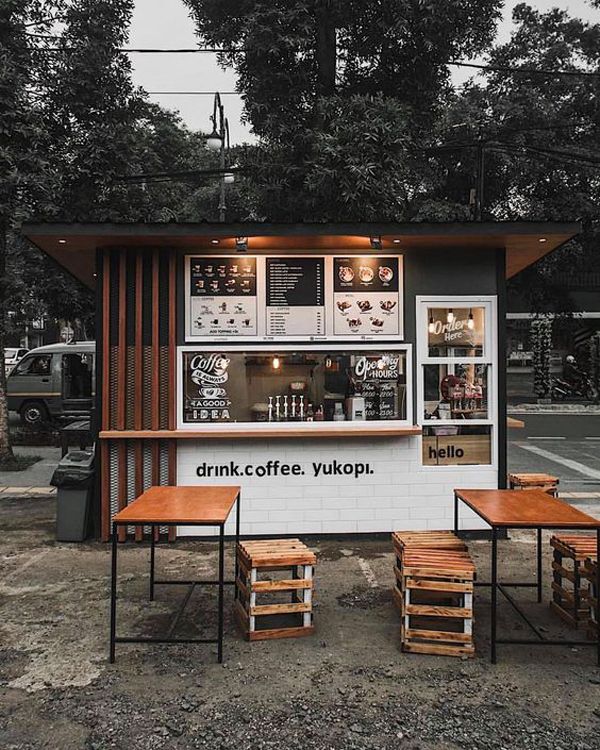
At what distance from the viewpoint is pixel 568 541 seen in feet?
15.1

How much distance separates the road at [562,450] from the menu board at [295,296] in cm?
503

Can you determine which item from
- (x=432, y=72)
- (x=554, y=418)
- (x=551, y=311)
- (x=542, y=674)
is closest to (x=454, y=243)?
(x=542, y=674)

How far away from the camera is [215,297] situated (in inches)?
268

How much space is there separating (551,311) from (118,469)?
17729 millimetres

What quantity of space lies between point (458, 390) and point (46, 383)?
12248 mm

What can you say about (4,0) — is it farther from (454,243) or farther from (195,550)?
(195,550)

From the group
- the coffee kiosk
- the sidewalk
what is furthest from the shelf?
the sidewalk

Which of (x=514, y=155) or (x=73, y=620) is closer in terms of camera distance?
(x=73, y=620)

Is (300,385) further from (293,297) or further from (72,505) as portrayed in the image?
(72,505)

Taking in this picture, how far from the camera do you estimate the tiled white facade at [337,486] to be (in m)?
6.72

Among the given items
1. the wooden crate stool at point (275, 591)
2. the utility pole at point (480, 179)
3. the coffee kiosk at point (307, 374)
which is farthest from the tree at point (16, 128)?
the utility pole at point (480, 179)

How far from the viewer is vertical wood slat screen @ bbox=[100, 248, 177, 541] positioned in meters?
6.64

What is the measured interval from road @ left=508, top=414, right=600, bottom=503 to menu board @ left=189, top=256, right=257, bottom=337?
5706 mm

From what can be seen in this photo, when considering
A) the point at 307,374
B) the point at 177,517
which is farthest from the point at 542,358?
the point at 177,517
